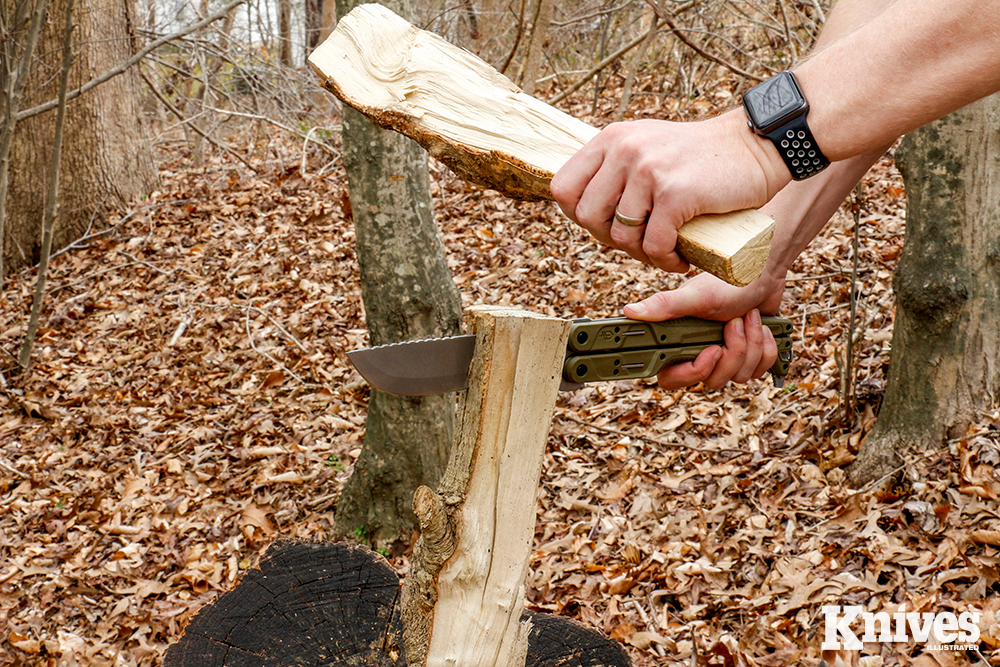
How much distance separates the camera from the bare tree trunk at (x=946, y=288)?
11.0 feet

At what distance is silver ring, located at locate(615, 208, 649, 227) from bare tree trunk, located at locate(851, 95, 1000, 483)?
93.6 inches

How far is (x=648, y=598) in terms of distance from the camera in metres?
3.45

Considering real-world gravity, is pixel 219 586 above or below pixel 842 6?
below

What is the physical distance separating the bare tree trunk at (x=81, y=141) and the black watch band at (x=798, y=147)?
7.89m

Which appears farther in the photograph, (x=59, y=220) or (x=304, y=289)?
(x=59, y=220)

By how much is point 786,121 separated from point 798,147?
0.21 ft

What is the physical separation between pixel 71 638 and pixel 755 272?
152 inches

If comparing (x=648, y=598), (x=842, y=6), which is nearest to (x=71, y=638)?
(x=648, y=598)

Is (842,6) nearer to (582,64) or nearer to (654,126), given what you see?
(654,126)

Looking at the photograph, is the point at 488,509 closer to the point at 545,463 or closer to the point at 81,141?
the point at 545,463

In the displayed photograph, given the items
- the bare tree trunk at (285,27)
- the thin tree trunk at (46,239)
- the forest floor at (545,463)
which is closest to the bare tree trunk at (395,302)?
the forest floor at (545,463)

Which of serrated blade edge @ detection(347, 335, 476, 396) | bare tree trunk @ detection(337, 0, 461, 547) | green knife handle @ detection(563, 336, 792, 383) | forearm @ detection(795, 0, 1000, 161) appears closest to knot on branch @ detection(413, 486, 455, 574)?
serrated blade edge @ detection(347, 335, 476, 396)

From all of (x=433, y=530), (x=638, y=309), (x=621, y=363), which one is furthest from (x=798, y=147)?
(x=433, y=530)

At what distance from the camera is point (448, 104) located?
1980mm
